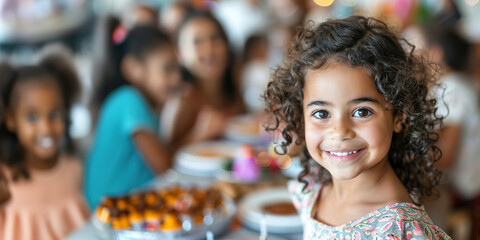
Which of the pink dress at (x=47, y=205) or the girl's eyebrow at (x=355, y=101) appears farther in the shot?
the pink dress at (x=47, y=205)

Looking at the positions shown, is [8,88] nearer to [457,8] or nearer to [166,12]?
[166,12]

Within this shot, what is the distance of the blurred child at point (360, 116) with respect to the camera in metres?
0.88

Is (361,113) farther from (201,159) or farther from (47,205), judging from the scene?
(201,159)

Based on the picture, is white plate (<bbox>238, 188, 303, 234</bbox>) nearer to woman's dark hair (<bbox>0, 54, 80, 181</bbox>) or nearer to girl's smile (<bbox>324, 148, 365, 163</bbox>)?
girl's smile (<bbox>324, 148, 365, 163</bbox>)

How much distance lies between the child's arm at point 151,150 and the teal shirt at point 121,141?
0.02 meters

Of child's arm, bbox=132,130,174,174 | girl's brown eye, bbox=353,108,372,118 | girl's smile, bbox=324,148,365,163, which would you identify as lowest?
child's arm, bbox=132,130,174,174

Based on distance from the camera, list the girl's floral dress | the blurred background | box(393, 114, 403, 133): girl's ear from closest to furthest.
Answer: the girl's floral dress
box(393, 114, 403, 133): girl's ear
the blurred background

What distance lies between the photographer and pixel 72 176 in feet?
4.89

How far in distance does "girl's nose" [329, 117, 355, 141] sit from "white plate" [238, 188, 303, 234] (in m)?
0.56

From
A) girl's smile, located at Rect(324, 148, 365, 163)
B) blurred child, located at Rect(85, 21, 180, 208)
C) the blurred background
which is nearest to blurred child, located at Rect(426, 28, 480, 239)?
the blurred background

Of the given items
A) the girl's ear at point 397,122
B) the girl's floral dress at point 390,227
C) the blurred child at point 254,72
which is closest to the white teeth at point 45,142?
the girl's floral dress at point 390,227

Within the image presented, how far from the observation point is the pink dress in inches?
50.9

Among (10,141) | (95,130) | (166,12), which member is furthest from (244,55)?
(10,141)

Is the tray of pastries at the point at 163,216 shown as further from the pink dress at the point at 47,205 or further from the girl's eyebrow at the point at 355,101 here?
the girl's eyebrow at the point at 355,101
